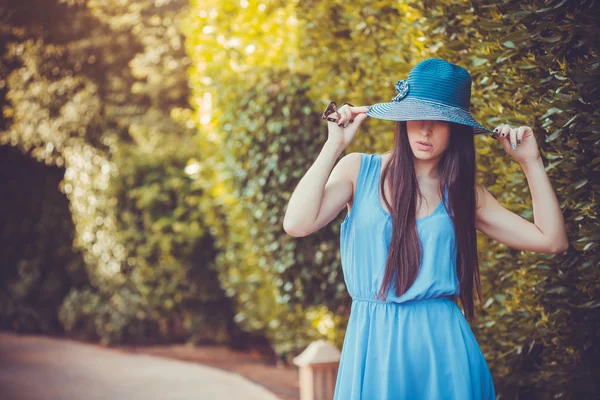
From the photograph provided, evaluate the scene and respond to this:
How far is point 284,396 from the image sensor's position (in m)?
6.07

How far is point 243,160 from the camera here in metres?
5.57

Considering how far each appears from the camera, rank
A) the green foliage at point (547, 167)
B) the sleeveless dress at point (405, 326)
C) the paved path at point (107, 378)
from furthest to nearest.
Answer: the paved path at point (107, 378) < the green foliage at point (547, 167) < the sleeveless dress at point (405, 326)

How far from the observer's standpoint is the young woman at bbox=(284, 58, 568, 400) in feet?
7.57

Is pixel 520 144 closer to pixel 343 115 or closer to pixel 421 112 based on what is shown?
pixel 421 112

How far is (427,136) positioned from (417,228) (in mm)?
320

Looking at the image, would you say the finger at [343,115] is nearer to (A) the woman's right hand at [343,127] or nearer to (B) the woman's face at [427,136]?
(A) the woman's right hand at [343,127]

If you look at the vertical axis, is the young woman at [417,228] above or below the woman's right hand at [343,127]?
below

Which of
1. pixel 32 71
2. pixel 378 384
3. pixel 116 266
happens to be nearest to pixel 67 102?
pixel 32 71

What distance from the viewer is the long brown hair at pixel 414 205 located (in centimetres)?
234

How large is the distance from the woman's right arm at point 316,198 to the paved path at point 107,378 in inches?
154

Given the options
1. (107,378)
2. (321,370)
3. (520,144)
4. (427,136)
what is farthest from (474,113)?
(107,378)

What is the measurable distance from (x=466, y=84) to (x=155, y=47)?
940cm

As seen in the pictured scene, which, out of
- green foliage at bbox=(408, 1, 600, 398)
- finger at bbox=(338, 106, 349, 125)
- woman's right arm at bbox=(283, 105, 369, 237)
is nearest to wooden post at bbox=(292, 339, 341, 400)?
green foliage at bbox=(408, 1, 600, 398)

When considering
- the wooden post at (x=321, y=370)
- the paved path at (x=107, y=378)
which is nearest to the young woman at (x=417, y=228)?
the wooden post at (x=321, y=370)
